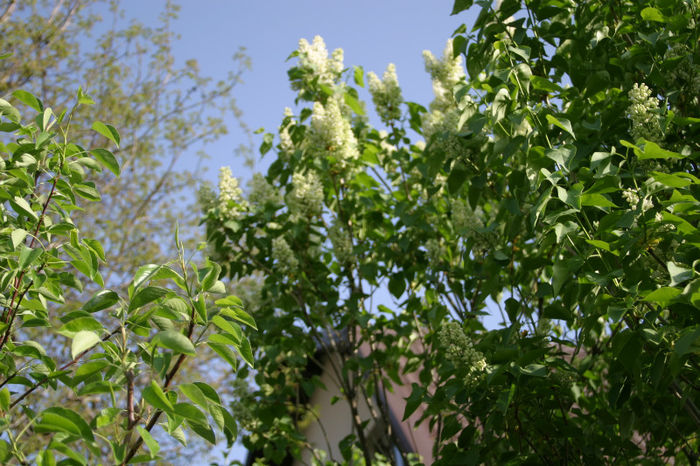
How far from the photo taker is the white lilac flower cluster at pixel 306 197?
3770mm

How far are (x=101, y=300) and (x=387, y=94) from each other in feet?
10.1

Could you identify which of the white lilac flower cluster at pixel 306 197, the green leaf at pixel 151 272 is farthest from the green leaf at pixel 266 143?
the green leaf at pixel 151 272

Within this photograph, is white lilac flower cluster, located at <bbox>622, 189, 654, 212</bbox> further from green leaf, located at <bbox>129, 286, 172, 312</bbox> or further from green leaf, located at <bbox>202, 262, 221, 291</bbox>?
green leaf, located at <bbox>129, 286, 172, 312</bbox>

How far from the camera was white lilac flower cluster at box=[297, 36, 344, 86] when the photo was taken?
4.24 meters

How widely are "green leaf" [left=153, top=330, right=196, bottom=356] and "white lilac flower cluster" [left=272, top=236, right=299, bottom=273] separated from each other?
2483 millimetres

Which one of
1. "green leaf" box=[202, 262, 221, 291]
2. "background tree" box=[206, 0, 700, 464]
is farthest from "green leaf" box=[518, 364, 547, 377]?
"green leaf" box=[202, 262, 221, 291]

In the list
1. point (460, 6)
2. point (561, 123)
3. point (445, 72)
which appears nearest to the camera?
point (561, 123)

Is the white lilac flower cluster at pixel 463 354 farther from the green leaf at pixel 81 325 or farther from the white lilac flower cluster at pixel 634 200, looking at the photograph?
the green leaf at pixel 81 325

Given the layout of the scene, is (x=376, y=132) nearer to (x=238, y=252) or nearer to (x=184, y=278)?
(x=238, y=252)

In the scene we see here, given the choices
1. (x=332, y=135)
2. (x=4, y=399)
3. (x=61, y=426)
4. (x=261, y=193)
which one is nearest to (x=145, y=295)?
(x=61, y=426)

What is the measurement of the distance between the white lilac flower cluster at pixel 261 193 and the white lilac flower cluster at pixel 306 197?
264mm

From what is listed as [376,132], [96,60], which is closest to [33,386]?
[376,132]

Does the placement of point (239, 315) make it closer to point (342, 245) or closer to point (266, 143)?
point (342, 245)

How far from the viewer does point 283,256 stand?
3.76m
